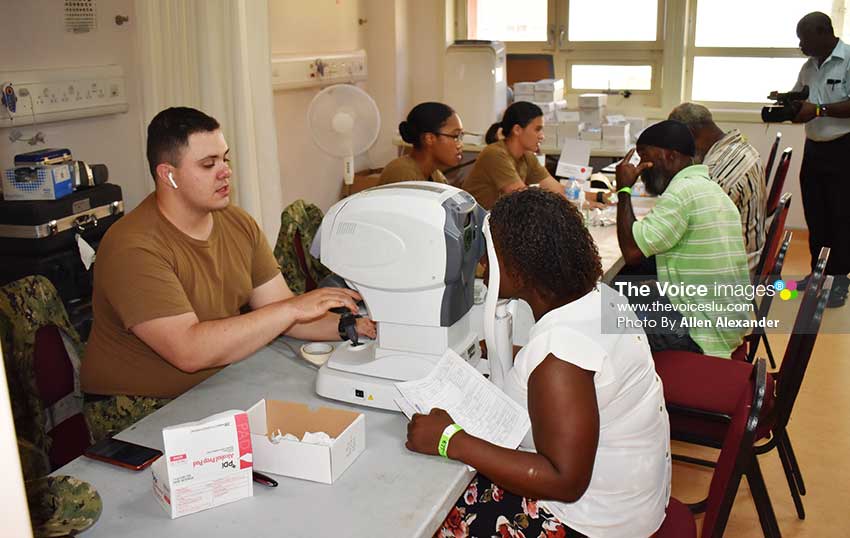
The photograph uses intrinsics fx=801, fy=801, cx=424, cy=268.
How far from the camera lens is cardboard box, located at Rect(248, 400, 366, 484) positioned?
1.33 meters

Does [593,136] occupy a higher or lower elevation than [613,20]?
lower

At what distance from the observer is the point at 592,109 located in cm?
510

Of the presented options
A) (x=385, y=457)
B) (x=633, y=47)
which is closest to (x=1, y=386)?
(x=385, y=457)

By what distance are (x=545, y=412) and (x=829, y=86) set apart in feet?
12.5

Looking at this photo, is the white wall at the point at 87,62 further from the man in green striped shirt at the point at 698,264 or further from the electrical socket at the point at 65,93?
the man in green striped shirt at the point at 698,264

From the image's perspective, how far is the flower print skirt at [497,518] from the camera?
1449 millimetres

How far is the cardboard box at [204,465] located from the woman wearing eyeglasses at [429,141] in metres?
2.02

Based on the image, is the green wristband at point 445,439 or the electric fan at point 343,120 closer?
the green wristband at point 445,439

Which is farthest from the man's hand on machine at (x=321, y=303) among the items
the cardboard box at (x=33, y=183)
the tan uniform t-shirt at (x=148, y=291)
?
the cardboard box at (x=33, y=183)

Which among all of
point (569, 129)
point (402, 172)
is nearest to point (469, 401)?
point (402, 172)

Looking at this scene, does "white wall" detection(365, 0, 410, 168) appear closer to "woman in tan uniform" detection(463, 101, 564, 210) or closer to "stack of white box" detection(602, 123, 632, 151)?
"stack of white box" detection(602, 123, 632, 151)

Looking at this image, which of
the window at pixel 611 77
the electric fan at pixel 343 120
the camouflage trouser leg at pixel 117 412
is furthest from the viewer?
the window at pixel 611 77

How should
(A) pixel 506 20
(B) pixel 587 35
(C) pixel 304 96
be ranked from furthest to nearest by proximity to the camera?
(A) pixel 506 20 → (B) pixel 587 35 → (C) pixel 304 96

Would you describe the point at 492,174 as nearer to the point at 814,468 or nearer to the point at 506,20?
the point at 814,468
